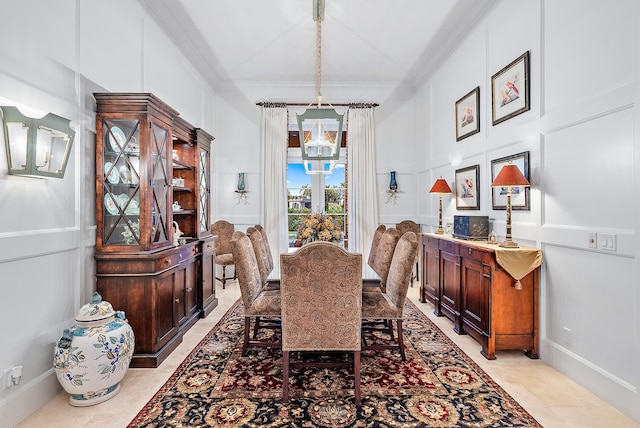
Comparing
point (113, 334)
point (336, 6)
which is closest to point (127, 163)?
point (113, 334)

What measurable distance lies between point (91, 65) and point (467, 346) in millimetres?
3957

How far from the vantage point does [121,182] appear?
8.57 feet

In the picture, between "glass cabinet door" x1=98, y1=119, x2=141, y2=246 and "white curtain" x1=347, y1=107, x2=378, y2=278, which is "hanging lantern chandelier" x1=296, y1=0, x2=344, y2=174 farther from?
"white curtain" x1=347, y1=107, x2=378, y2=278

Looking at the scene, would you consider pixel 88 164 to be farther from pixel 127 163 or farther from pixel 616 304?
pixel 616 304

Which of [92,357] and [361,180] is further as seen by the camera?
[361,180]

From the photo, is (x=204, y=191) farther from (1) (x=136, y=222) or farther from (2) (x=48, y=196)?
(2) (x=48, y=196)

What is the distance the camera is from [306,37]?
4.01 metres

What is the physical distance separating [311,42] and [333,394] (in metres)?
4.00

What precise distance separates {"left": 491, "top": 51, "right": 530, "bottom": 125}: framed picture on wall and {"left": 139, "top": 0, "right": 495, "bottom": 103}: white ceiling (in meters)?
0.85

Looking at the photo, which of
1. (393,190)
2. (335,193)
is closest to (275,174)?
(335,193)

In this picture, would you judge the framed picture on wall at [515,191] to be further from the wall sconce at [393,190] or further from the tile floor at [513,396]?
the wall sconce at [393,190]

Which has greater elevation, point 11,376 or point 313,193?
point 313,193

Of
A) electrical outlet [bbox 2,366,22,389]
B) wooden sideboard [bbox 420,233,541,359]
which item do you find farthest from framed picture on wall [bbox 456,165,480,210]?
electrical outlet [bbox 2,366,22,389]

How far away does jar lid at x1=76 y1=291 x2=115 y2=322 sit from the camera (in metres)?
2.09
